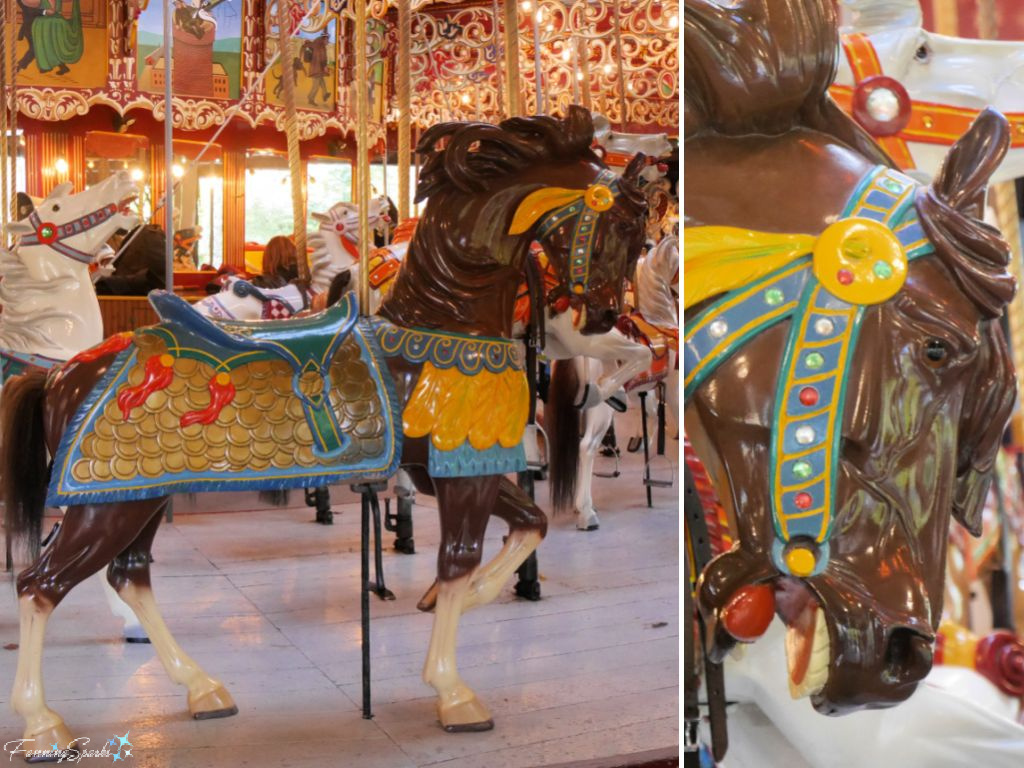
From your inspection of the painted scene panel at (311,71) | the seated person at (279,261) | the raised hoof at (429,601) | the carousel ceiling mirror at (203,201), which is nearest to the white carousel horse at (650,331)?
the raised hoof at (429,601)

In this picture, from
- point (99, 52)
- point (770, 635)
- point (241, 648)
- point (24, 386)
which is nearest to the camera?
point (770, 635)

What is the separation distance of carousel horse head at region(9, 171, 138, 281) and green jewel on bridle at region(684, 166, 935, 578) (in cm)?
343

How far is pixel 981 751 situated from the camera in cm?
79

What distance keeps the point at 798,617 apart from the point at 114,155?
455 inches

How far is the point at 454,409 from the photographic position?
96.7 inches

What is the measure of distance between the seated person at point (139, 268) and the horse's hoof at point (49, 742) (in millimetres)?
5291

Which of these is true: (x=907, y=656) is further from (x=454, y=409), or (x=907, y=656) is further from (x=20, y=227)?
(x=20, y=227)

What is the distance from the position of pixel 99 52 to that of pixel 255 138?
1.88 m

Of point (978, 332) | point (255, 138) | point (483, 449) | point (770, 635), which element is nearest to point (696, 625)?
point (770, 635)

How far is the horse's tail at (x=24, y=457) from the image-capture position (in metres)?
2.44

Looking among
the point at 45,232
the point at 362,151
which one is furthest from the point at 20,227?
the point at 362,151

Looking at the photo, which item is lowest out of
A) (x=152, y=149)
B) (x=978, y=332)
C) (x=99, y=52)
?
(x=978, y=332)

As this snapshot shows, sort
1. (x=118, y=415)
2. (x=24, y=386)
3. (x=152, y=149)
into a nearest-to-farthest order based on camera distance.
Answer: (x=118, y=415), (x=24, y=386), (x=152, y=149)

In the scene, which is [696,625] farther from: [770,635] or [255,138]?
[255,138]
